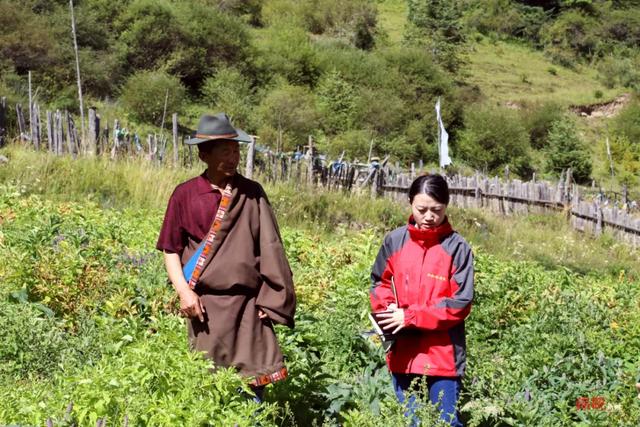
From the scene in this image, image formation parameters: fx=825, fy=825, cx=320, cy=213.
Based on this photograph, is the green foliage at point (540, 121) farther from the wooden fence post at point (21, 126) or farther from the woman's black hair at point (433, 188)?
the woman's black hair at point (433, 188)

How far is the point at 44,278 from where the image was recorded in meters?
5.11

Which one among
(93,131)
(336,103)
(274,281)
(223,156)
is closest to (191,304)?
(274,281)

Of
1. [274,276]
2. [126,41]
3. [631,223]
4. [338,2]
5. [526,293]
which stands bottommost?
[631,223]

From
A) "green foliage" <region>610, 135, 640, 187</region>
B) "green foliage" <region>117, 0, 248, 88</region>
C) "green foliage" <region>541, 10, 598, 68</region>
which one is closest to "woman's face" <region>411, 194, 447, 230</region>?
"green foliage" <region>117, 0, 248, 88</region>

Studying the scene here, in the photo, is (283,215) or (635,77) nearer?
(283,215)

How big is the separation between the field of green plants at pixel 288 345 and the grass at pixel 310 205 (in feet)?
7.43

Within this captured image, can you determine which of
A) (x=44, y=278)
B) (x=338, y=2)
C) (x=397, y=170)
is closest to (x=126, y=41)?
(x=397, y=170)

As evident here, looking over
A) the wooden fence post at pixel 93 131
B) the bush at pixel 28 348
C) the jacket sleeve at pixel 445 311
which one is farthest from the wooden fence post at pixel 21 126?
the jacket sleeve at pixel 445 311

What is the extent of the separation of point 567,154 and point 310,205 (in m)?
27.2

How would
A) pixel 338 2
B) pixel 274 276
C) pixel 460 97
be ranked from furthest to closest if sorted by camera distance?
pixel 338 2 → pixel 460 97 → pixel 274 276

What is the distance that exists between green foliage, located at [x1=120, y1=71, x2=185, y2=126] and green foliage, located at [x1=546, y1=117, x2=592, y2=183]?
17.4 metres

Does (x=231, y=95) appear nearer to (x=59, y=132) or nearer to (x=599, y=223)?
(x=599, y=223)

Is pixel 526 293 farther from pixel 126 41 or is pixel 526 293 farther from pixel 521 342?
pixel 126 41

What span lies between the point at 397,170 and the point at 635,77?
40952 millimetres
